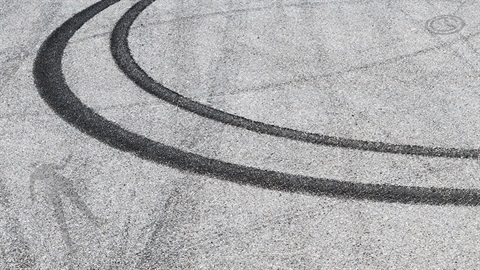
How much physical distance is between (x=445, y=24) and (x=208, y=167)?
155 inches

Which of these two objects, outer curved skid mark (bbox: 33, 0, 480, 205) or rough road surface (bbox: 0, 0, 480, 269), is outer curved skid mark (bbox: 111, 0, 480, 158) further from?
outer curved skid mark (bbox: 33, 0, 480, 205)

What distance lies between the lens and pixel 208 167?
4875mm

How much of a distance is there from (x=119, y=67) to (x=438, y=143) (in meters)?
3.58

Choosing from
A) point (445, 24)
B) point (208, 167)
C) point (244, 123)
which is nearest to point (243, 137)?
point (244, 123)

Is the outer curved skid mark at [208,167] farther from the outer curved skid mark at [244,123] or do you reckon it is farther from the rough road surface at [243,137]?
the outer curved skid mark at [244,123]

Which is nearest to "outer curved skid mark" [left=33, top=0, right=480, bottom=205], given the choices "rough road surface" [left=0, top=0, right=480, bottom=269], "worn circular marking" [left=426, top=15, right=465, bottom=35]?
"rough road surface" [left=0, top=0, right=480, bottom=269]

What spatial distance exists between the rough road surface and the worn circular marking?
0.03 meters

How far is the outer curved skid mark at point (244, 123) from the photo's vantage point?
4.93m

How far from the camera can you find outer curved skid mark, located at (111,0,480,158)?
4.93 m

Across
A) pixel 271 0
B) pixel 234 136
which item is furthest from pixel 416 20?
pixel 234 136

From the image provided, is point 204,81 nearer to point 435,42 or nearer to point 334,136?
point 334,136

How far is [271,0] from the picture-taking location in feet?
26.2

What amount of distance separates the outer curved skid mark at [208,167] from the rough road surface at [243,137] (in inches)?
0.6

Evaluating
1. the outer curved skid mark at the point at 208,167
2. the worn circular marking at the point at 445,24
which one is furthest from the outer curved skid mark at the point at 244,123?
the worn circular marking at the point at 445,24
